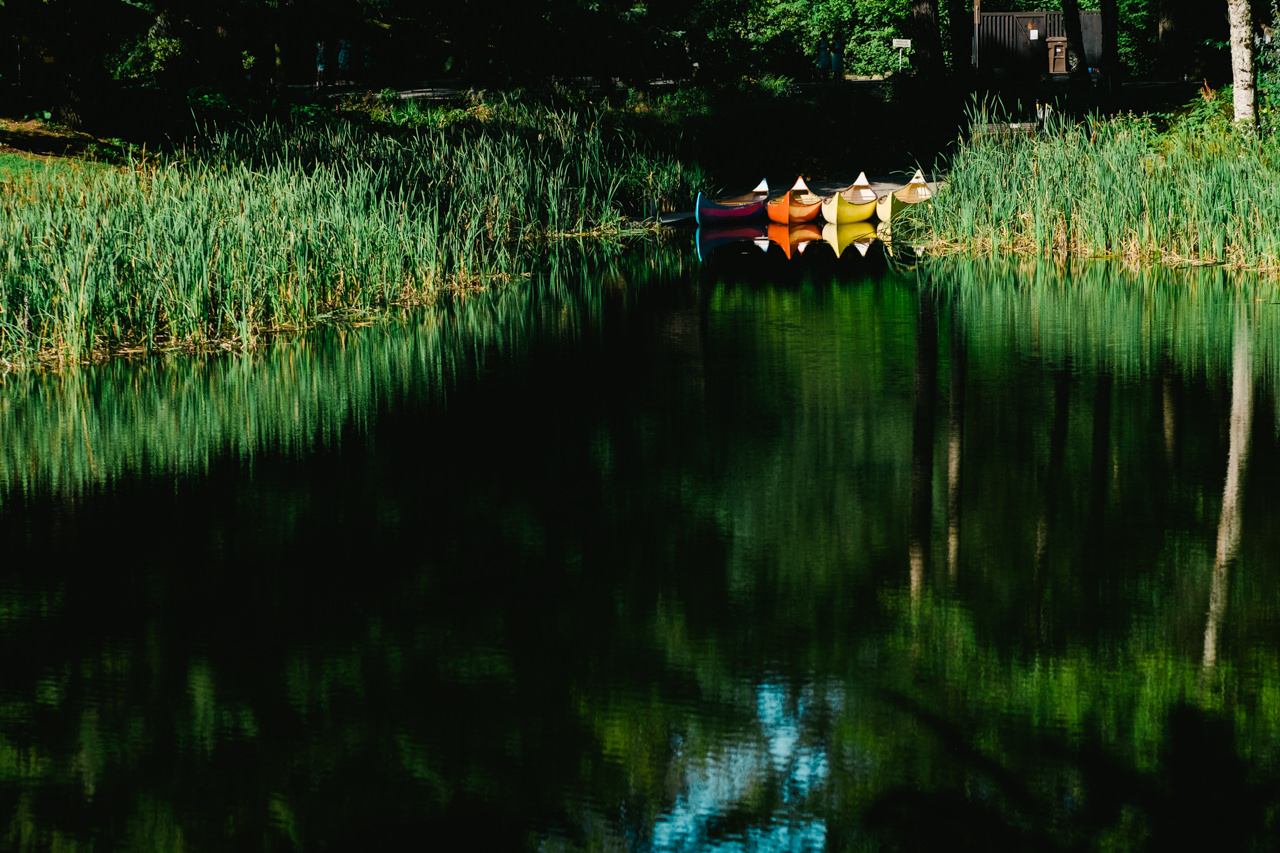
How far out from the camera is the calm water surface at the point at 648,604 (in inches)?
171

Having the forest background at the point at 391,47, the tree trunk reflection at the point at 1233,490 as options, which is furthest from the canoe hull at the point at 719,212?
the tree trunk reflection at the point at 1233,490

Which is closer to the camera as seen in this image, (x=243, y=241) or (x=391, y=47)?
(x=243, y=241)

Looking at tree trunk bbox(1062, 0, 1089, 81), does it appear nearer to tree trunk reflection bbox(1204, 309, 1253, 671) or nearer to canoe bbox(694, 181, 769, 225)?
canoe bbox(694, 181, 769, 225)

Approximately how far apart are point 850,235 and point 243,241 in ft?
38.0

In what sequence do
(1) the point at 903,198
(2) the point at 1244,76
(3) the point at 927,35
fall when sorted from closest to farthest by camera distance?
(2) the point at 1244,76 < (1) the point at 903,198 < (3) the point at 927,35

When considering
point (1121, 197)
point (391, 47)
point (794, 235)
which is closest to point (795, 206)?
point (794, 235)

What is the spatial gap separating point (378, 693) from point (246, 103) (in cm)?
2165

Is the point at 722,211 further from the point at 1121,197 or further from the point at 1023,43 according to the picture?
the point at 1023,43

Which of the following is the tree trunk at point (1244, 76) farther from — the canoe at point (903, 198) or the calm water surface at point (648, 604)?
the calm water surface at point (648, 604)

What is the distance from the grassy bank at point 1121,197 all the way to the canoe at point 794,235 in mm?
2210

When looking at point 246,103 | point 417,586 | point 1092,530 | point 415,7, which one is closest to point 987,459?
point 1092,530

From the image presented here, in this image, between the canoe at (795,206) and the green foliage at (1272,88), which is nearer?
the green foliage at (1272,88)

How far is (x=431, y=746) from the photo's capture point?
4711 mm

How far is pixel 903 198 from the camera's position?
21328 mm
